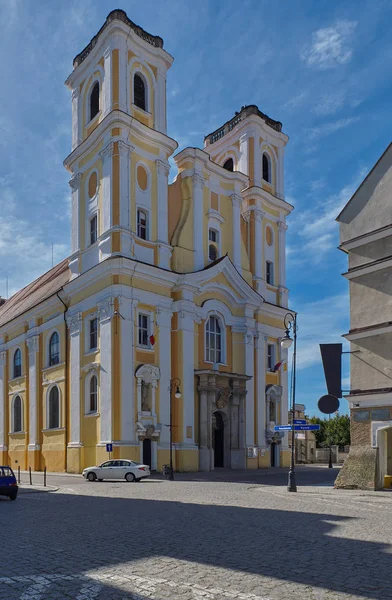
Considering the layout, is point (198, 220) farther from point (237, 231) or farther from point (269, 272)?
point (269, 272)

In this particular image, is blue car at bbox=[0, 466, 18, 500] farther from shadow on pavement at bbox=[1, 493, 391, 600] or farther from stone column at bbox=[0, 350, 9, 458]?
stone column at bbox=[0, 350, 9, 458]

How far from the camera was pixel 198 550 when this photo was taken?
10148mm

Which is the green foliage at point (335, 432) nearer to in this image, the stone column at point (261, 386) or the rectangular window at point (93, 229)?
the stone column at point (261, 386)

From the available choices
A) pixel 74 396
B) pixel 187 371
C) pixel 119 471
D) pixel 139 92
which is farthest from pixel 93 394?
pixel 139 92

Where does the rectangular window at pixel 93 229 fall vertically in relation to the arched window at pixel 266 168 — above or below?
below

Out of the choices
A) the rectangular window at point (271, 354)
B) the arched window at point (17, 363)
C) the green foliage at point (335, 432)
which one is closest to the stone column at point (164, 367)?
the rectangular window at point (271, 354)

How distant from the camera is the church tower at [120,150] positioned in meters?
37.6

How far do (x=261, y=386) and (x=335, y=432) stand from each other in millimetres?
43883

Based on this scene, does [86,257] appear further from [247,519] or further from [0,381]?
[247,519]

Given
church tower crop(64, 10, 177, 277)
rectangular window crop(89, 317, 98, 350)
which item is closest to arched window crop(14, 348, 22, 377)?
church tower crop(64, 10, 177, 277)

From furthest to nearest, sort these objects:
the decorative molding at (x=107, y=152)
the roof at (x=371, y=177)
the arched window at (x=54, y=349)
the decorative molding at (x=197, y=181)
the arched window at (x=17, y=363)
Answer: the arched window at (x=17, y=363) → the arched window at (x=54, y=349) → the decorative molding at (x=197, y=181) → the decorative molding at (x=107, y=152) → the roof at (x=371, y=177)

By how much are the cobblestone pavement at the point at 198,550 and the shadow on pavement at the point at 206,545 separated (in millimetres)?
18

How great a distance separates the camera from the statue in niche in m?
36.6

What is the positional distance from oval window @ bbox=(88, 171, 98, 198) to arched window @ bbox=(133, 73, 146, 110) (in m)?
5.38
